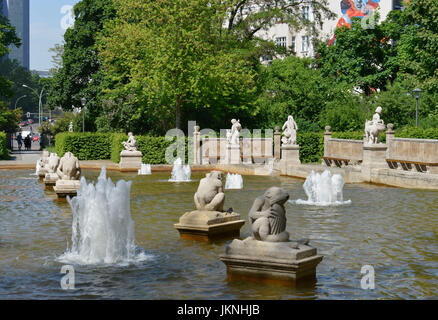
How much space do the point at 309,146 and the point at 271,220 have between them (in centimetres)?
3143

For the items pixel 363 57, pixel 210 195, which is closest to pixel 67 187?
pixel 210 195

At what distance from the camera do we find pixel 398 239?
39.9ft

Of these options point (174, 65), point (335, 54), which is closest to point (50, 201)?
point (174, 65)

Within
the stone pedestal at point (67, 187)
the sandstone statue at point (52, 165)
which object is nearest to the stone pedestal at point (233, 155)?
the sandstone statue at point (52, 165)

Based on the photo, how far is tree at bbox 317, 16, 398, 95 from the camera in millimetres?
52156

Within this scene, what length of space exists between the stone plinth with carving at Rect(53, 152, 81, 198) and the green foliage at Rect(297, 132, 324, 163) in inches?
883

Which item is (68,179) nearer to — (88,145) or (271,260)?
(271,260)

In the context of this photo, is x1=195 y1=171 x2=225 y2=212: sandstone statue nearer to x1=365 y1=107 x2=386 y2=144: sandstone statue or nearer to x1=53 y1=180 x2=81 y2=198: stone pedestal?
x1=53 y1=180 x2=81 y2=198: stone pedestal

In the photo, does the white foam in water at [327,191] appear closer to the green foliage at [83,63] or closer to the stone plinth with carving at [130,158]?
the stone plinth with carving at [130,158]

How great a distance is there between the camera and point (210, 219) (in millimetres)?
11789

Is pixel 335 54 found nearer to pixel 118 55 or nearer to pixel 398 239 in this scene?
pixel 118 55

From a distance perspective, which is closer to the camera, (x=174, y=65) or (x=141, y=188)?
(x=141, y=188)

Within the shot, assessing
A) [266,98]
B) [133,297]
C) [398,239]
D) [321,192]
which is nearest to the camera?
[133,297]

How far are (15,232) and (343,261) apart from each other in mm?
6802
